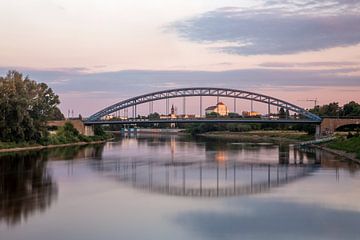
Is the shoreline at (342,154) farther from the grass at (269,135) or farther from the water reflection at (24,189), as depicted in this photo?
the water reflection at (24,189)

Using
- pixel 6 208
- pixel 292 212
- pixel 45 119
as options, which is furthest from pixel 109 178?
pixel 45 119

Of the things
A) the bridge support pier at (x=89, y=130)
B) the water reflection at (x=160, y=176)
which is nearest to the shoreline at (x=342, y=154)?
the water reflection at (x=160, y=176)

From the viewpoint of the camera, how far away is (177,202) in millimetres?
18016

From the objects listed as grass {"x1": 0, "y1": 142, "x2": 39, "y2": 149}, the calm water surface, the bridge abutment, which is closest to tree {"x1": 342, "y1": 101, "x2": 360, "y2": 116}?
the bridge abutment

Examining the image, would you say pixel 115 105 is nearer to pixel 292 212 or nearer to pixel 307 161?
pixel 307 161

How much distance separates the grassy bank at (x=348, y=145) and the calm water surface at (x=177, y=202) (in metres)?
8.20

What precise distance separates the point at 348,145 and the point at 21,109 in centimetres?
2588

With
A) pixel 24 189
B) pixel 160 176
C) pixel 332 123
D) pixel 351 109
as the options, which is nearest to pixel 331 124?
pixel 332 123

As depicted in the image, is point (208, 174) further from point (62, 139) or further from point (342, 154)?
point (62, 139)

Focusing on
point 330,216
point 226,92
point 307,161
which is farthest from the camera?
point 226,92

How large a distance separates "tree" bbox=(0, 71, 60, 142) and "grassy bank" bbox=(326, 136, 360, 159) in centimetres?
2536

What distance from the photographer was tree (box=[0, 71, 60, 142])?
138 feet

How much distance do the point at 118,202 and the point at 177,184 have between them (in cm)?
531

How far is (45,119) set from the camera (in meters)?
49.2
